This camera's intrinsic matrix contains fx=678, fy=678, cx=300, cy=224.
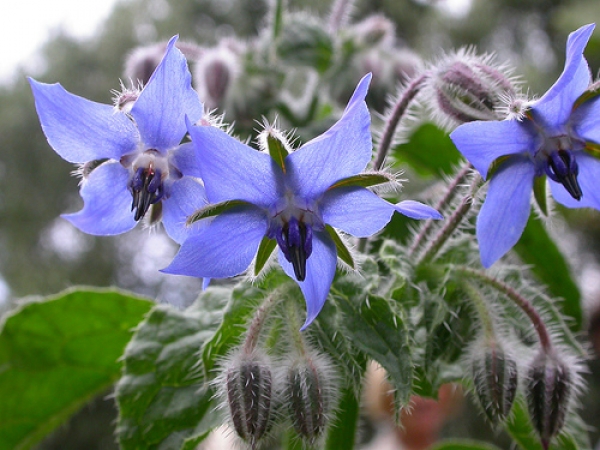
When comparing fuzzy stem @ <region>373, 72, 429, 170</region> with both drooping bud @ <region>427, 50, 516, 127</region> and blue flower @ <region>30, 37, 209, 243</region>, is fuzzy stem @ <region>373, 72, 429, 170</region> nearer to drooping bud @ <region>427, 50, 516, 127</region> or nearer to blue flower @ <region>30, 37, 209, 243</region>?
drooping bud @ <region>427, 50, 516, 127</region>

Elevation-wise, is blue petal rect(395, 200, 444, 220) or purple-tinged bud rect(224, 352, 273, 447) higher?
blue petal rect(395, 200, 444, 220)

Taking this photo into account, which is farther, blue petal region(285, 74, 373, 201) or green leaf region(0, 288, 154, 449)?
green leaf region(0, 288, 154, 449)

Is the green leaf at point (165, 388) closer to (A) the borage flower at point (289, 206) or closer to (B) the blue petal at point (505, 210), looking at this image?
(A) the borage flower at point (289, 206)

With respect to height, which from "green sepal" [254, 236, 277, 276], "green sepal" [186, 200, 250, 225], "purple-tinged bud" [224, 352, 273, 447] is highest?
"green sepal" [186, 200, 250, 225]

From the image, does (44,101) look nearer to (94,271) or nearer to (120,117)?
(120,117)

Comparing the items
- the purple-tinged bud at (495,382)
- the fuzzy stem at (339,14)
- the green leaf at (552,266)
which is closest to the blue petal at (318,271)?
the purple-tinged bud at (495,382)

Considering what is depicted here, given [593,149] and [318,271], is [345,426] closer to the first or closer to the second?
[318,271]

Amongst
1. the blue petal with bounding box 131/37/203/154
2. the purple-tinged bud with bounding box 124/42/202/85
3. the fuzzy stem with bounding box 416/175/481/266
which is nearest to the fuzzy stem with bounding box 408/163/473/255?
the fuzzy stem with bounding box 416/175/481/266

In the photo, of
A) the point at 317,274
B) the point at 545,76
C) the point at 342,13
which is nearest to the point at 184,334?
the point at 317,274
